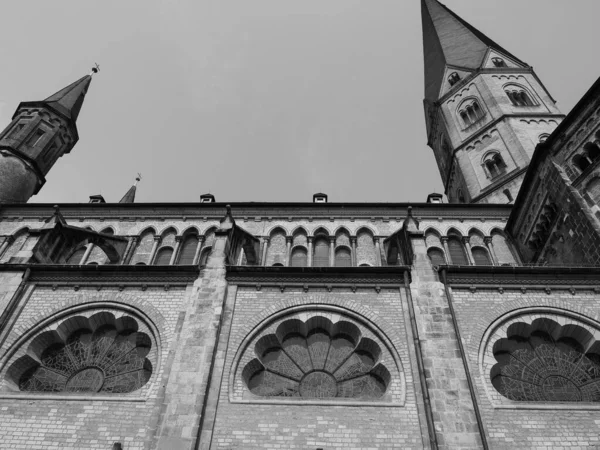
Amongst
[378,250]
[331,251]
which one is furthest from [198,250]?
[378,250]

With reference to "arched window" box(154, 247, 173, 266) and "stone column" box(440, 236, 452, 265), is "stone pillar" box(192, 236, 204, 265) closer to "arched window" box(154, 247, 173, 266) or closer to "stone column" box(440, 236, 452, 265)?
"arched window" box(154, 247, 173, 266)

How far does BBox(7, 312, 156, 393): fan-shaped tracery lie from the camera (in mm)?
11312

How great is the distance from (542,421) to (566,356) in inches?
95.6

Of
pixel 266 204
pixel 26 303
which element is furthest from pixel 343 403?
pixel 266 204

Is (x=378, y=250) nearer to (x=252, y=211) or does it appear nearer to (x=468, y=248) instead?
(x=468, y=248)

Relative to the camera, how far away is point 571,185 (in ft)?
49.7

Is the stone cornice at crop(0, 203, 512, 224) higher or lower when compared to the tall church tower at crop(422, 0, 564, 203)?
lower

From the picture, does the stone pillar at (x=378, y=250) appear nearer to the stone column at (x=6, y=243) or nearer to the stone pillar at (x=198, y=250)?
the stone pillar at (x=198, y=250)

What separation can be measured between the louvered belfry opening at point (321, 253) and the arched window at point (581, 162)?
398 inches

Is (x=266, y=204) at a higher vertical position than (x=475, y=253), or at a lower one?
higher

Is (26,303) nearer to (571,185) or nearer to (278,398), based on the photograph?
(278,398)

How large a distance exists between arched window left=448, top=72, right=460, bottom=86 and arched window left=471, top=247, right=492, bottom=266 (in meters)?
18.5

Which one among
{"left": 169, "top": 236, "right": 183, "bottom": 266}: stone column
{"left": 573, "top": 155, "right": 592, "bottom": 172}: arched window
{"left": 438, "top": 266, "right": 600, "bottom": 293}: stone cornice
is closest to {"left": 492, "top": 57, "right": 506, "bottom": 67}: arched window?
{"left": 573, "top": 155, "right": 592, "bottom": 172}: arched window

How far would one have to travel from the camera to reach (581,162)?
15.6 meters
